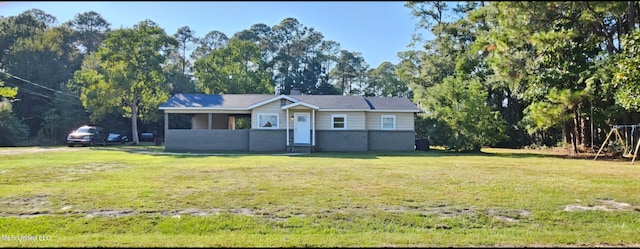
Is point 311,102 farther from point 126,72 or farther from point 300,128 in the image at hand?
point 126,72

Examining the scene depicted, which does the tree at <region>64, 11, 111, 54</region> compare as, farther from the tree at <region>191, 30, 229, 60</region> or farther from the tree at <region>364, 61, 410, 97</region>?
the tree at <region>364, 61, 410, 97</region>

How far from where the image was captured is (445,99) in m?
26.9

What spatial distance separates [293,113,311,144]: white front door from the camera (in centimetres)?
2375

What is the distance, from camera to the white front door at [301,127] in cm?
2375

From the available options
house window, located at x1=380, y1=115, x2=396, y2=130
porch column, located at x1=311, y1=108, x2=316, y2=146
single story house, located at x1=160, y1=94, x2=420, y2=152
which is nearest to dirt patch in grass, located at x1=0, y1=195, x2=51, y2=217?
single story house, located at x1=160, y1=94, x2=420, y2=152

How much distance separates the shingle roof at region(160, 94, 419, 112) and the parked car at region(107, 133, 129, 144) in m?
17.8

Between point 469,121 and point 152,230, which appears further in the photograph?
point 469,121

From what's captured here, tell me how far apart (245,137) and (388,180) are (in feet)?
48.6

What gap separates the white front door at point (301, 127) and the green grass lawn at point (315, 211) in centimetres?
1285

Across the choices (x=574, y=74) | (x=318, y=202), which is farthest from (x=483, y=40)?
(x=574, y=74)

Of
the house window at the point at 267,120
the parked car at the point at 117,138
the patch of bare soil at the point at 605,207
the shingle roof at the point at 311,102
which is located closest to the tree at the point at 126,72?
the parked car at the point at 117,138

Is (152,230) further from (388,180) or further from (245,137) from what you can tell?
(245,137)

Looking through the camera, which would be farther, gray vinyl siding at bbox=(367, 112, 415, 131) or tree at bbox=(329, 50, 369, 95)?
tree at bbox=(329, 50, 369, 95)

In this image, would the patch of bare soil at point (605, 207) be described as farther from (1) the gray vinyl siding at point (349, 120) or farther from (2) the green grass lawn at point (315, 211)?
(1) the gray vinyl siding at point (349, 120)
